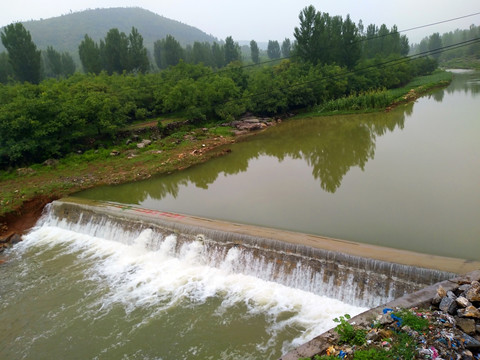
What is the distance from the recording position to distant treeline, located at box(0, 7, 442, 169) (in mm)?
16500

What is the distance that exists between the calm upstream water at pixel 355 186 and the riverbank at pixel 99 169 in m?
0.96

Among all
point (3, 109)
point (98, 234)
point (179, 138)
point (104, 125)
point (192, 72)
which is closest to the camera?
point (98, 234)

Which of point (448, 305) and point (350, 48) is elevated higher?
point (350, 48)

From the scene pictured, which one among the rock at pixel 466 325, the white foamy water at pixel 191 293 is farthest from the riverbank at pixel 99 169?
the rock at pixel 466 325

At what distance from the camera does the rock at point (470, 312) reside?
389 centimetres

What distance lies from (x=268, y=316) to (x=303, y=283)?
3.36ft

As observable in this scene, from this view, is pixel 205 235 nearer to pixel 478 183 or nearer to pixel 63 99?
pixel 478 183

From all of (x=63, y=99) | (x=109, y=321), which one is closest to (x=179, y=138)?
(x=63, y=99)

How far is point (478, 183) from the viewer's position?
9383mm

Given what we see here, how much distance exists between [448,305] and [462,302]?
164 mm

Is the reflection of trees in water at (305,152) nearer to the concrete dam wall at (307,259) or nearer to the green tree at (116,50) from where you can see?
the concrete dam wall at (307,259)

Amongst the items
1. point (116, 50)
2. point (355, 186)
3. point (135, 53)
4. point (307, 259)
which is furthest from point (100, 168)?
point (116, 50)

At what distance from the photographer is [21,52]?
3058cm

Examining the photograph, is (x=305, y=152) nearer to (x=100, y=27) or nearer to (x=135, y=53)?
(x=135, y=53)
